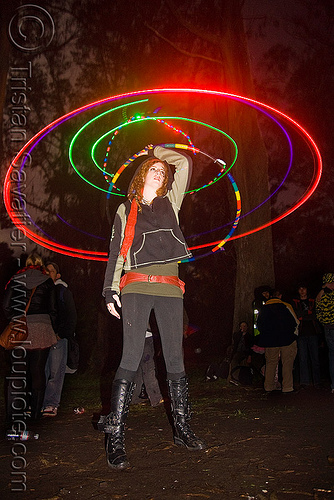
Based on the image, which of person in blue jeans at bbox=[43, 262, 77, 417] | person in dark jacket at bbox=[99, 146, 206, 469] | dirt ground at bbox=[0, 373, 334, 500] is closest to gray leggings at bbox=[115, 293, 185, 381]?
person in dark jacket at bbox=[99, 146, 206, 469]

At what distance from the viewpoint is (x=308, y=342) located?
855 centimetres

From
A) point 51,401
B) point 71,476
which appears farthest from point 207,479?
point 51,401

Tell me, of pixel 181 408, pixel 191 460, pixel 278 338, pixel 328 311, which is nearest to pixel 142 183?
pixel 181 408

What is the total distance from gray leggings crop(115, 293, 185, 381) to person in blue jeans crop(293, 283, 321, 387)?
202 inches

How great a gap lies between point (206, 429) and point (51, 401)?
237 centimetres

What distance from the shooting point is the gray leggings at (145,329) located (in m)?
3.79

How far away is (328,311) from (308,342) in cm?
104

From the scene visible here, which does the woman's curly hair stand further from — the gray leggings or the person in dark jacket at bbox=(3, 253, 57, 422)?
the person in dark jacket at bbox=(3, 253, 57, 422)

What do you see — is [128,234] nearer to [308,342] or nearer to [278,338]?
[278,338]

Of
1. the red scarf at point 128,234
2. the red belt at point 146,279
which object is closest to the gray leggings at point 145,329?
the red belt at point 146,279

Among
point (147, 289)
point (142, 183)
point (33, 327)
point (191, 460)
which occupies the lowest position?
point (191, 460)

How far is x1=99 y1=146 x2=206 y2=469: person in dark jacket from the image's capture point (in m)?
3.79

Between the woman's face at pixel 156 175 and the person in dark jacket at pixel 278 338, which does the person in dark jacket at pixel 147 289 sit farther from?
the person in dark jacket at pixel 278 338

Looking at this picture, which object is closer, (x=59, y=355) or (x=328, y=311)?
(x=59, y=355)
